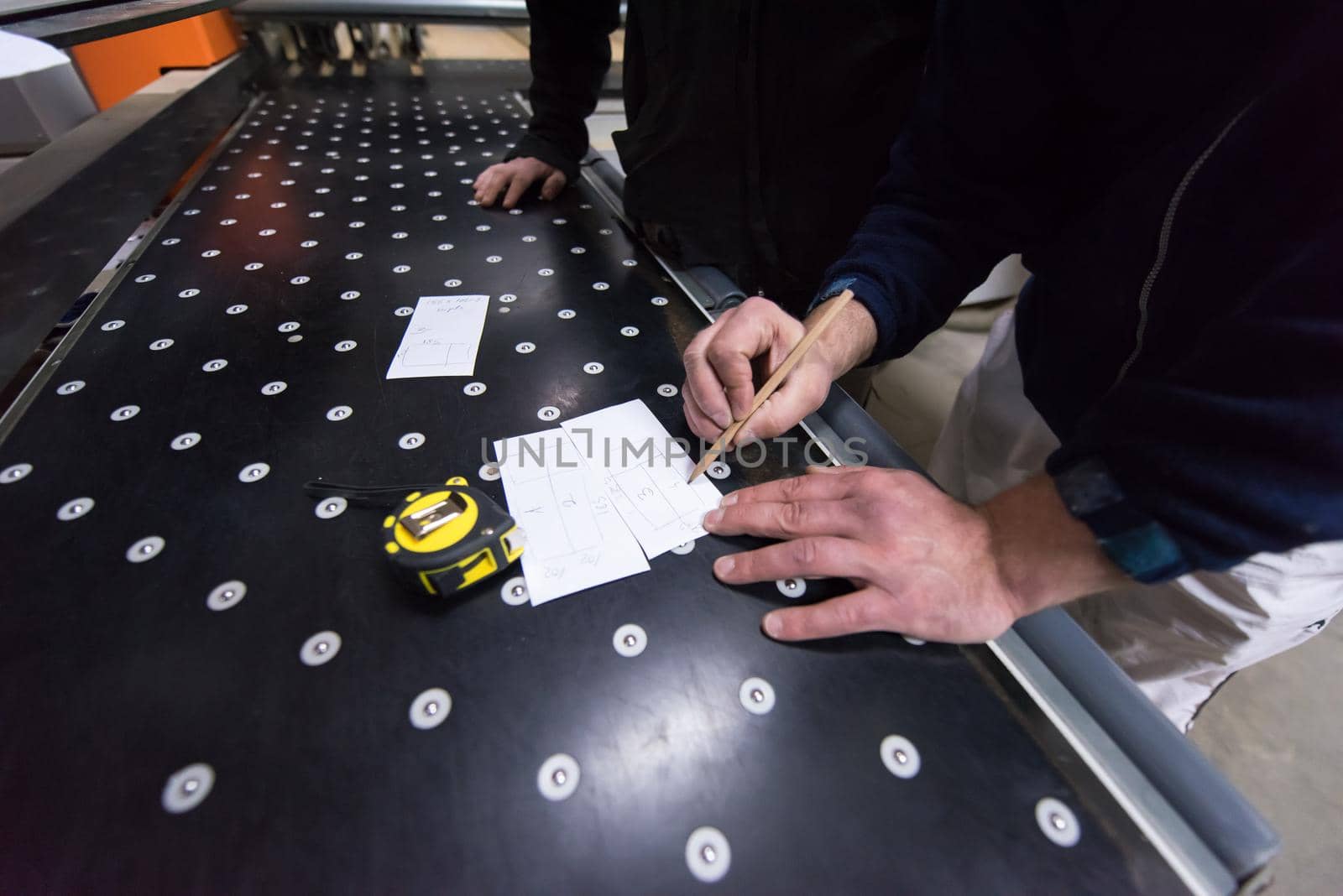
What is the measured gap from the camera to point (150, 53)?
1.38 m

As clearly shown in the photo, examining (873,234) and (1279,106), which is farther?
(873,234)

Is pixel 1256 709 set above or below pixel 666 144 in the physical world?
below

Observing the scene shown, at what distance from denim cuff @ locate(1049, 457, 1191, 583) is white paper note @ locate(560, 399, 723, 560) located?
27cm

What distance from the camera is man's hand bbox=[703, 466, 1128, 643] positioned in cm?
39

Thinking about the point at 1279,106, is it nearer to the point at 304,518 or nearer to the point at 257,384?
the point at 304,518

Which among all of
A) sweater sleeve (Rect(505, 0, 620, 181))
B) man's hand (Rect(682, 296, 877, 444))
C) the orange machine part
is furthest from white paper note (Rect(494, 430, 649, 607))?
the orange machine part

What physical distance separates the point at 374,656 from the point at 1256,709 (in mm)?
1565

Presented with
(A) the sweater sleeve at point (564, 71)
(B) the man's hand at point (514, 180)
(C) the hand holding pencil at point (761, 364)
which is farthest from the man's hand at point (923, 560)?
(A) the sweater sleeve at point (564, 71)

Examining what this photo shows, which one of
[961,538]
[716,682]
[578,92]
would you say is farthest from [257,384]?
[578,92]

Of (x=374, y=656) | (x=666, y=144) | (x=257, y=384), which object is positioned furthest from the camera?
(x=666, y=144)

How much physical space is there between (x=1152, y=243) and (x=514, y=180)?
86 centimetres

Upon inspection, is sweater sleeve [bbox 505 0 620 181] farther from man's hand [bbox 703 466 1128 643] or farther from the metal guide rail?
man's hand [bbox 703 466 1128 643]

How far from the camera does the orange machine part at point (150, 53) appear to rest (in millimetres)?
1317

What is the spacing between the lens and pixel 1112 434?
374 mm
